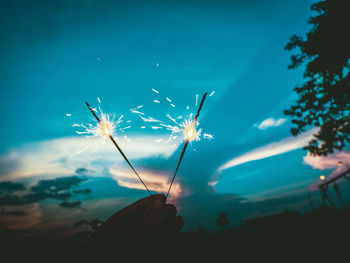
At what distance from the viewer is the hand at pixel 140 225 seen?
107 inches

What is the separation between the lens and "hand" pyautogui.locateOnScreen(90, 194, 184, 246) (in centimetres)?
273

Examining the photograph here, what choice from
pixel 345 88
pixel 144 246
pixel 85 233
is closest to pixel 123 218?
pixel 144 246

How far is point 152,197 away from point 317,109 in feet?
50.5

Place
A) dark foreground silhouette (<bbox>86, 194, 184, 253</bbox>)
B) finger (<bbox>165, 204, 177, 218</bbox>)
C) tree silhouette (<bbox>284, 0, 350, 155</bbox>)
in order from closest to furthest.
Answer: dark foreground silhouette (<bbox>86, 194, 184, 253</bbox>) < finger (<bbox>165, 204, 177, 218</bbox>) < tree silhouette (<bbox>284, 0, 350, 155</bbox>)

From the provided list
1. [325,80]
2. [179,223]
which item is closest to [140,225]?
[179,223]

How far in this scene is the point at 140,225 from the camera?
2.88 m

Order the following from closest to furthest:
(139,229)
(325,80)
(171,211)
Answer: (139,229) → (171,211) → (325,80)

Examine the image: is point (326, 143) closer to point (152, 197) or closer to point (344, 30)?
point (344, 30)

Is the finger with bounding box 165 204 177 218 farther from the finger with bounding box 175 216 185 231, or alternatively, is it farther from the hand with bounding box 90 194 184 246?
the finger with bounding box 175 216 185 231

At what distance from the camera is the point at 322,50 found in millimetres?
11867

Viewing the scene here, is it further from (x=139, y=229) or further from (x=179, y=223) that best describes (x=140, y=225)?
(x=179, y=223)

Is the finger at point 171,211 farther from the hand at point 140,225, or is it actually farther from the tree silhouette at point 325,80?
the tree silhouette at point 325,80

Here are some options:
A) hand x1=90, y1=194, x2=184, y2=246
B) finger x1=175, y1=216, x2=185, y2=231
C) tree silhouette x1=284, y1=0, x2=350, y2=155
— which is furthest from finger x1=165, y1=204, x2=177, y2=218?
tree silhouette x1=284, y1=0, x2=350, y2=155

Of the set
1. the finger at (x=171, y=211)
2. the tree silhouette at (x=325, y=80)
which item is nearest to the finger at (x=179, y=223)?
the finger at (x=171, y=211)
